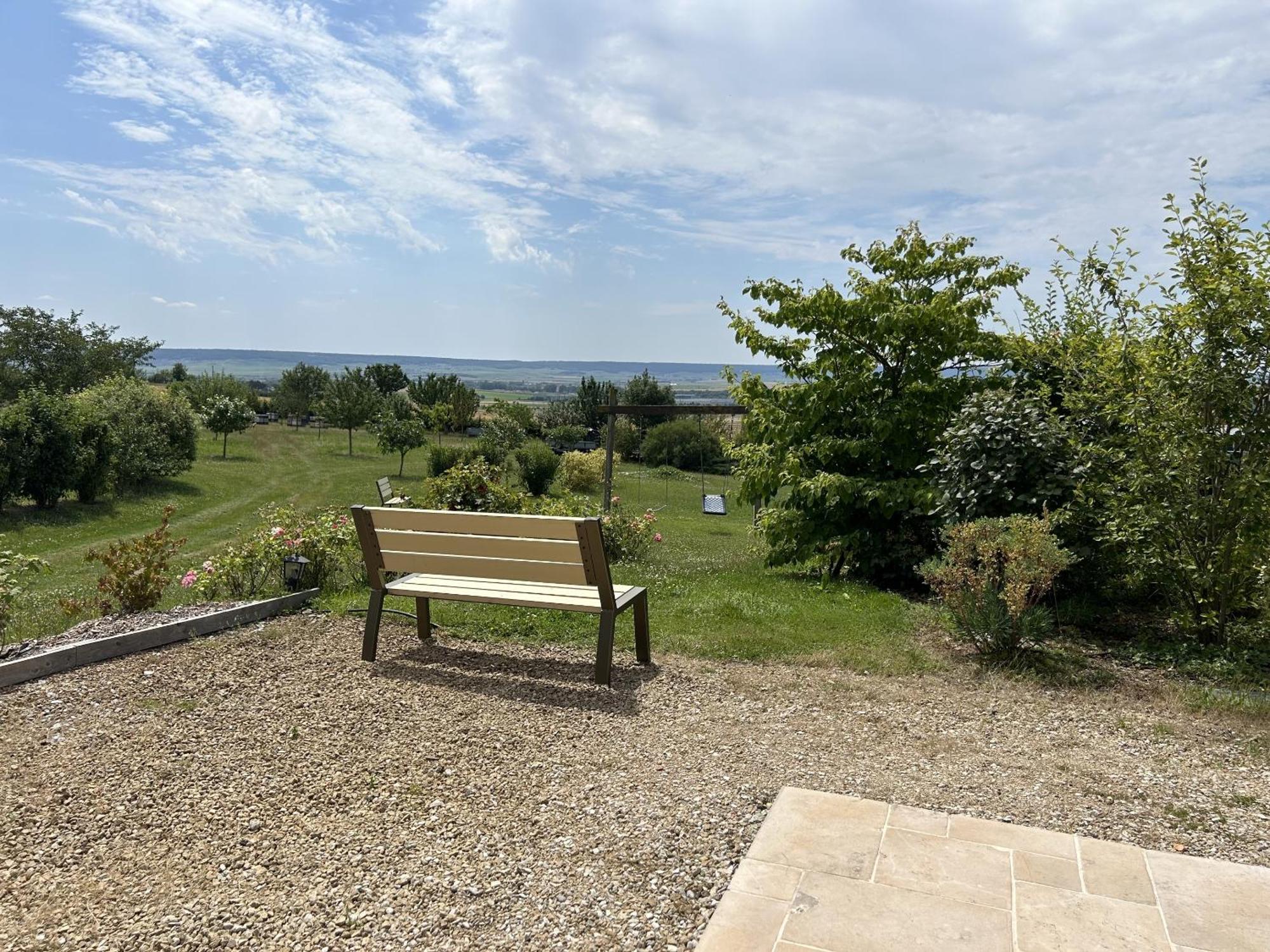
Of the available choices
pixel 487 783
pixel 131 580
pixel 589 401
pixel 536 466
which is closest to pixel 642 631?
pixel 487 783

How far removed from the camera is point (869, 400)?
8961 mm

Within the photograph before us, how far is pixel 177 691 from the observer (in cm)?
448

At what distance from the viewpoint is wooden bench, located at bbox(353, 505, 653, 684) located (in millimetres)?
4711

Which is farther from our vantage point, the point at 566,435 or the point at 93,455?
the point at 566,435

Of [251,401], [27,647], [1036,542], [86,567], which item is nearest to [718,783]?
[1036,542]

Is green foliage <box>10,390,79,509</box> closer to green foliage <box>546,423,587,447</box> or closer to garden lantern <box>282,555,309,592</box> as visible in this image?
garden lantern <box>282,555,309,592</box>

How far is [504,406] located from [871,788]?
3301 centimetres

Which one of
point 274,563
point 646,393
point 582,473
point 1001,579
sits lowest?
point 582,473

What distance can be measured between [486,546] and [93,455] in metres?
18.7

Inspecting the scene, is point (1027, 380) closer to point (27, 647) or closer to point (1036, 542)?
point (1036, 542)

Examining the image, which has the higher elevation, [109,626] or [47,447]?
[47,447]

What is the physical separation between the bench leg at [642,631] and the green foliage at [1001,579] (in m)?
1.82

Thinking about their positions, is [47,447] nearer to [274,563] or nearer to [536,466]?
[536,466]

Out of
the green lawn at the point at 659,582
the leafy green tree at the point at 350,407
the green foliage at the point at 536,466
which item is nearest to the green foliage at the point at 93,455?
the green lawn at the point at 659,582
